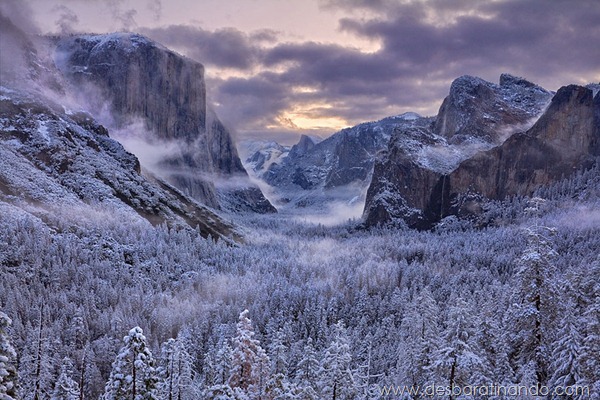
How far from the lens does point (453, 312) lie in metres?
26.1

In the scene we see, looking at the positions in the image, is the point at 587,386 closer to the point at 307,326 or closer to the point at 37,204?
the point at 307,326

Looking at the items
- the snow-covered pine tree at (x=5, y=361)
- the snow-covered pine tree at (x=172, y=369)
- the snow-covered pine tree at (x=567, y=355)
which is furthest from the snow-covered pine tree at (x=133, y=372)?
the snow-covered pine tree at (x=567, y=355)

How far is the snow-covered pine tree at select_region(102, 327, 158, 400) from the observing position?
864 inches

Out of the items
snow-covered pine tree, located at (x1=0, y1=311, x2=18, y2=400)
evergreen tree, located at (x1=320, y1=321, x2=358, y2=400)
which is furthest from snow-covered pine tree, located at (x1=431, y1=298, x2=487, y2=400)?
snow-covered pine tree, located at (x1=0, y1=311, x2=18, y2=400)

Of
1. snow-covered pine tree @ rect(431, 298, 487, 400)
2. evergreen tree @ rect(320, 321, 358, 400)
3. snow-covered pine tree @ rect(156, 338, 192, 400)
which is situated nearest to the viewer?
snow-covered pine tree @ rect(431, 298, 487, 400)

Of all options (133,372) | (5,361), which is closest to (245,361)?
(133,372)

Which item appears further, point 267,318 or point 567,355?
point 267,318

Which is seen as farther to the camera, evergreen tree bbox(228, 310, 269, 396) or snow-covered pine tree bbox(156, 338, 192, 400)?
snow-covered pine tree bbox(156, 338, 192, 400)

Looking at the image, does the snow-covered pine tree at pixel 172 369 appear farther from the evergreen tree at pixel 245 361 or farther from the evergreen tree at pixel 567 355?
the evergreen tree at pixel 567 355

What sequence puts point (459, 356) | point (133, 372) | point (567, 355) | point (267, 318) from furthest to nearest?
point (267, 318)
point (567, 355)
point (459, 356)
point (133, 372)

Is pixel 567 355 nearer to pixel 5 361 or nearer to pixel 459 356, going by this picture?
pixel 459 356

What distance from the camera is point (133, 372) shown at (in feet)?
72.9

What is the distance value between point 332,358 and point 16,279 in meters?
125

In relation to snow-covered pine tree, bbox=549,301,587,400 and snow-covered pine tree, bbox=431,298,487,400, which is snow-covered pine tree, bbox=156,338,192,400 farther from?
snow-covered pine tree, bbox=549,301,587,400
